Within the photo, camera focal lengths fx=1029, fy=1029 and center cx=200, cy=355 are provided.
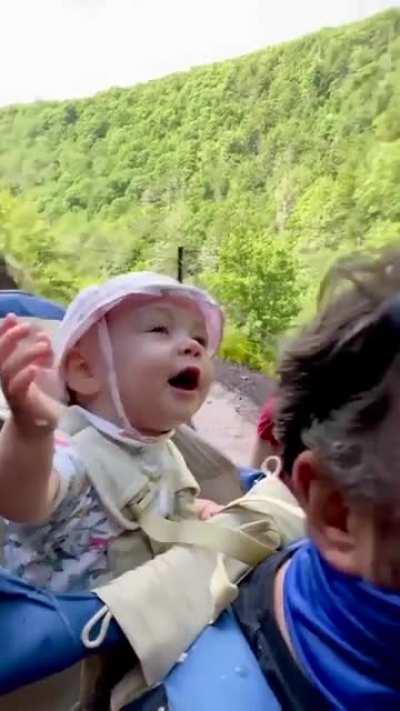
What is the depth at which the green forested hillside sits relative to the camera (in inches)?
69.2

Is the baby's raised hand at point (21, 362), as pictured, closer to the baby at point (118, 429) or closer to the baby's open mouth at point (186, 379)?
the baby at point (118, 429)

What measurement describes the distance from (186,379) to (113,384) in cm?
5

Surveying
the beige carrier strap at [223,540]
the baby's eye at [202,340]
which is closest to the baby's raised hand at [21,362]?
the beige carrier strap at [223,540]

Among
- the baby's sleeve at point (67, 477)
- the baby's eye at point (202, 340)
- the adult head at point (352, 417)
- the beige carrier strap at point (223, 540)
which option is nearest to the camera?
the adult head at point (352, 417)

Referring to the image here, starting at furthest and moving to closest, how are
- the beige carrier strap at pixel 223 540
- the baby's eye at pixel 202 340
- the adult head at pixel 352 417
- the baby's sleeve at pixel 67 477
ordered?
the baby's eye at pixel 202 340 < the baby's sleeve at pixel 67 477 < the beige carrier strap at pixel 223 540 < the adult head at pixel 352 417

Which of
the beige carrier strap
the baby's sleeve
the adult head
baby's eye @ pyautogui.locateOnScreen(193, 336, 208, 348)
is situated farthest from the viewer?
baby's eye @ pyautogui.locateOnScreen(193, 336, 208, 348)

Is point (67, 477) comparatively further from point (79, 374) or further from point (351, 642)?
point (351, 642)

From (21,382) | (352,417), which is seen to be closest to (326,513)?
(352,417)

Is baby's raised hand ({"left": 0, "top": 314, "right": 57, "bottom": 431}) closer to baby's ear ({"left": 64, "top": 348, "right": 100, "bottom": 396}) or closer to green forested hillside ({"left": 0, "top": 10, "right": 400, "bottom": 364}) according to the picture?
baby's ear ({"left": 64, "top": 348, "right": 100, "bottom": 396})

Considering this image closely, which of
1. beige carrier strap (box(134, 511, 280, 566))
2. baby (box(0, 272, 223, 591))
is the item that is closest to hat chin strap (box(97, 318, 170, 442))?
baby (box(0, 272, 223, 591))

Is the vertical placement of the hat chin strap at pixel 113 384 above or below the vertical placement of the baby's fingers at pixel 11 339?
below

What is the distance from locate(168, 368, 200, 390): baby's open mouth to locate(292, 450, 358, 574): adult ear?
0.30 m

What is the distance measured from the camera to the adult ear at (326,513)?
41 centimetres

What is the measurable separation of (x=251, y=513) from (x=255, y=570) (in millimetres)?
71
